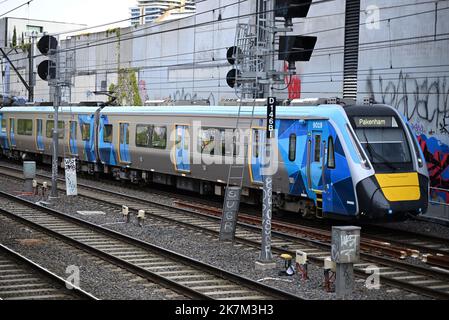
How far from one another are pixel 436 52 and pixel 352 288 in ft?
40.5

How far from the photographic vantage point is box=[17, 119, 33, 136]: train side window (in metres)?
36.0

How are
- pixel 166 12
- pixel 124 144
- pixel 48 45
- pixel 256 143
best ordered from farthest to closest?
pixel 166 12
pixel 124 144
pixel 48 45
pixel 256 143

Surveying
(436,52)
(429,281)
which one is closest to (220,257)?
(429,281)

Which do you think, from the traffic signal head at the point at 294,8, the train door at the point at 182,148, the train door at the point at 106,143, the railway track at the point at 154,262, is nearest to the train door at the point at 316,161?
the traffic signal head at the point at 294,8

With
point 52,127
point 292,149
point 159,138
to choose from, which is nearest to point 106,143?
point 159,138

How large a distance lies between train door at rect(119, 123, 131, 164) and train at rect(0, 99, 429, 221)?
0.04 metres

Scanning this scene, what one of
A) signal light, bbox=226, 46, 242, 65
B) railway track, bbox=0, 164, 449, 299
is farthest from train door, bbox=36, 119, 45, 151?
signal light, bbox=226, 46, 242, 65

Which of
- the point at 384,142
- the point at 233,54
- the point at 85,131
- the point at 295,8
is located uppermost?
the point at 295,8

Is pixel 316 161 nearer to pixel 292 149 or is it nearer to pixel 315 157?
pixel 315 157

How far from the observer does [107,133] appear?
28859 millimetres

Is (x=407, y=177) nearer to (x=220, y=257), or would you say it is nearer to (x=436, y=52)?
(x=220, y=257)

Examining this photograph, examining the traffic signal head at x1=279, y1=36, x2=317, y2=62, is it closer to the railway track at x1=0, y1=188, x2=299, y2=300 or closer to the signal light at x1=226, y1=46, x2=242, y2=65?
the signal light at x1=226, y1=46, x2=242, y2=65

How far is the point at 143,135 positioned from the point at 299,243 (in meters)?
10.9

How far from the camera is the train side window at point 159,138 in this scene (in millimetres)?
24578
